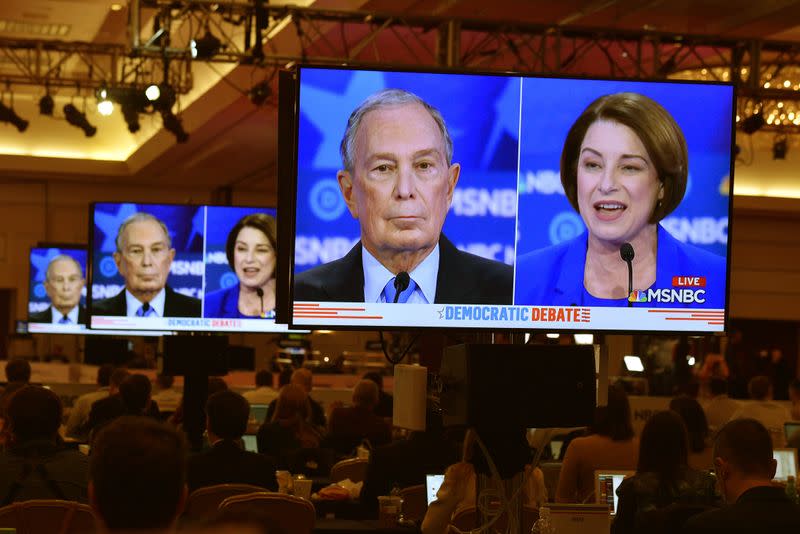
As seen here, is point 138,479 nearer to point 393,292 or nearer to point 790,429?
point 393,292

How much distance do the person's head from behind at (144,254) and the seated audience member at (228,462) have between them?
10.7 feet

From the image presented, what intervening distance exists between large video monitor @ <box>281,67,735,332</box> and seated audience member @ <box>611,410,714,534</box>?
134 cm

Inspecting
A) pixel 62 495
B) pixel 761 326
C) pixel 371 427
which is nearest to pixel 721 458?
pixel 62 495

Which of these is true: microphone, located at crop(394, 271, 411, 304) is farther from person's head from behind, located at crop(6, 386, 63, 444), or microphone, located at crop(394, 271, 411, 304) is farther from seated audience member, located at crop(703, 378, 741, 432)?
seated audience member, located at crop(703, 378, 741, 432)

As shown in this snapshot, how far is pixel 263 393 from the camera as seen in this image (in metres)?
11.8

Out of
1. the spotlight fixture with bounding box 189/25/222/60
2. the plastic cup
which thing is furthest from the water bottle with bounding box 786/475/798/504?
the spotlight fixture with bounding box 189/25/222/60

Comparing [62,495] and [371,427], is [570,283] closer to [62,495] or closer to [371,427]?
[62,495]

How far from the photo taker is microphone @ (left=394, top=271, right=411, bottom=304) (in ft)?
11.6

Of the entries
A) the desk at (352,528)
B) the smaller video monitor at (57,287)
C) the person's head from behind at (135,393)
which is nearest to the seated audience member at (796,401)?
the person's head from behind at (135,393)

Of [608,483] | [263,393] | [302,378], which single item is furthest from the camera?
[263,393]

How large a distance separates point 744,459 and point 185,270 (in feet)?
18.0

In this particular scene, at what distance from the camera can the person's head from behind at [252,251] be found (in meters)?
8.66

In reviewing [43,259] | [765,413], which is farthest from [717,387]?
[43,259]

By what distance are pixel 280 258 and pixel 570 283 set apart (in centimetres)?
85
